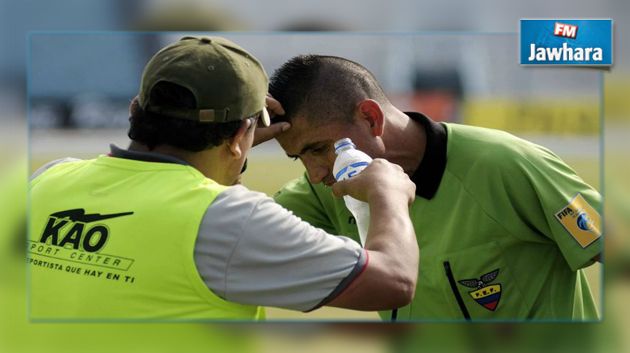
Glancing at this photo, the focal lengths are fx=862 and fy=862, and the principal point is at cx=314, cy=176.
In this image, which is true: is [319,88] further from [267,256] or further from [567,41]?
[267,256]

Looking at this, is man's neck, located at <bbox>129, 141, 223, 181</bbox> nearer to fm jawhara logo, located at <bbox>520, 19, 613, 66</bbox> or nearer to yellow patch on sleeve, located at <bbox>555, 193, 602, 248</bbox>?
fm jawhara logo, located at <bbox>520, 19, 613, 66</bbox>

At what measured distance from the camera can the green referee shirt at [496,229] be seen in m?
2.57

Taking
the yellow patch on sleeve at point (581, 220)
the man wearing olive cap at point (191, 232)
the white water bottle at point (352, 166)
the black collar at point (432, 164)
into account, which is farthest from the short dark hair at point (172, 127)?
the yellow patch on sleeve at point (581, 220)

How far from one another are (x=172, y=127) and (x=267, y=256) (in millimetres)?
372

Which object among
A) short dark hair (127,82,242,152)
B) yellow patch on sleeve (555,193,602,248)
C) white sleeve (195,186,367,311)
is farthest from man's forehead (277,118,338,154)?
white sleeve (195,186,367,311)

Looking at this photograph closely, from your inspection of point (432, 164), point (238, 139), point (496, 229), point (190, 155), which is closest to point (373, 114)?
point (432, 164)

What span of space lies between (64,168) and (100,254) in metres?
0.30

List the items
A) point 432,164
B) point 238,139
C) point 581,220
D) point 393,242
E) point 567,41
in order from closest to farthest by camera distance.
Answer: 1. point 393,242
2. point 238,139
3. point 567,41
4. point 581,220
5. point 432,164

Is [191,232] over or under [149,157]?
under

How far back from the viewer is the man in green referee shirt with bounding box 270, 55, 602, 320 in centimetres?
259

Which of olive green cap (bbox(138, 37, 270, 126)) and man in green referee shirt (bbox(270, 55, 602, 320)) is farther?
man in green referee shirt (bbox(270, 55, 602, 320))

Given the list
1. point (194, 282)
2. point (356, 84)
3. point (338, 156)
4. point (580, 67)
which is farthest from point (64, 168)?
point (580, 67)

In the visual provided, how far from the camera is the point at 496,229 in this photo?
2666mm

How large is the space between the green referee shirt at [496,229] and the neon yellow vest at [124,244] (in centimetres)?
96
